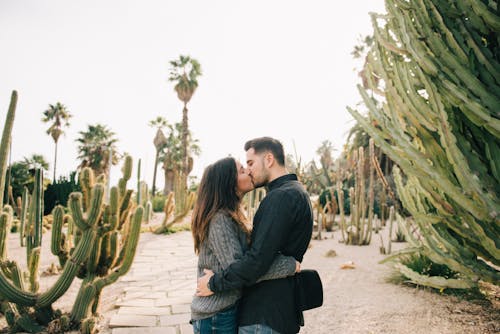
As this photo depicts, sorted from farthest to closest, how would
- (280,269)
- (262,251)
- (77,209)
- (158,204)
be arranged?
(158,204) < (77,209) < (280,269) < (262,251)

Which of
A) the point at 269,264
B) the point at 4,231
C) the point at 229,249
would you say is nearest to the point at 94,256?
the point at 4,231

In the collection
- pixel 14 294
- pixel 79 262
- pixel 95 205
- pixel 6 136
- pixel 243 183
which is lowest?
pixel 14 294

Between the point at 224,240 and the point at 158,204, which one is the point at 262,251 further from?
the point at 158,204

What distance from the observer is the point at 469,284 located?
7.76 feet

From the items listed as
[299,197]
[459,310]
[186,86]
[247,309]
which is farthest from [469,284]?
[186,86]

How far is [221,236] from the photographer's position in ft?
6.75

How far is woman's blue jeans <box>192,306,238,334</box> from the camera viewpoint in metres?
2.05

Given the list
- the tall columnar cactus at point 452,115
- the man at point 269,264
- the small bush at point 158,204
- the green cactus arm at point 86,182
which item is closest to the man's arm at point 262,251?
the man at point 269,264

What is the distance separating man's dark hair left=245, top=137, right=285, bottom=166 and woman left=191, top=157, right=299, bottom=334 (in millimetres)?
166

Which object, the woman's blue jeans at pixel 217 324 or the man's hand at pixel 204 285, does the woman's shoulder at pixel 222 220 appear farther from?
the woman's blue jeans at pixel 217 324

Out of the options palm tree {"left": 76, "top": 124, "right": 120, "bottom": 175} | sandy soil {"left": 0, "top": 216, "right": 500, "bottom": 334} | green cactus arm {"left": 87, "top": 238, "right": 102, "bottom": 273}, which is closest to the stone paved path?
sandy soil {"left": 0, "top": 216, "right": 500, "bottom": 334}

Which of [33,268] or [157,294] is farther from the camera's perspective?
[157,294]

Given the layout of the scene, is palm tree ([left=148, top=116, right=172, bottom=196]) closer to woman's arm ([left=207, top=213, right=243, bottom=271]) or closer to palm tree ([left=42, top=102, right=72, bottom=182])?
palm tree ([left=42, top=102, right=72, bottom=182])

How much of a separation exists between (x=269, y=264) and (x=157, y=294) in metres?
4.18
